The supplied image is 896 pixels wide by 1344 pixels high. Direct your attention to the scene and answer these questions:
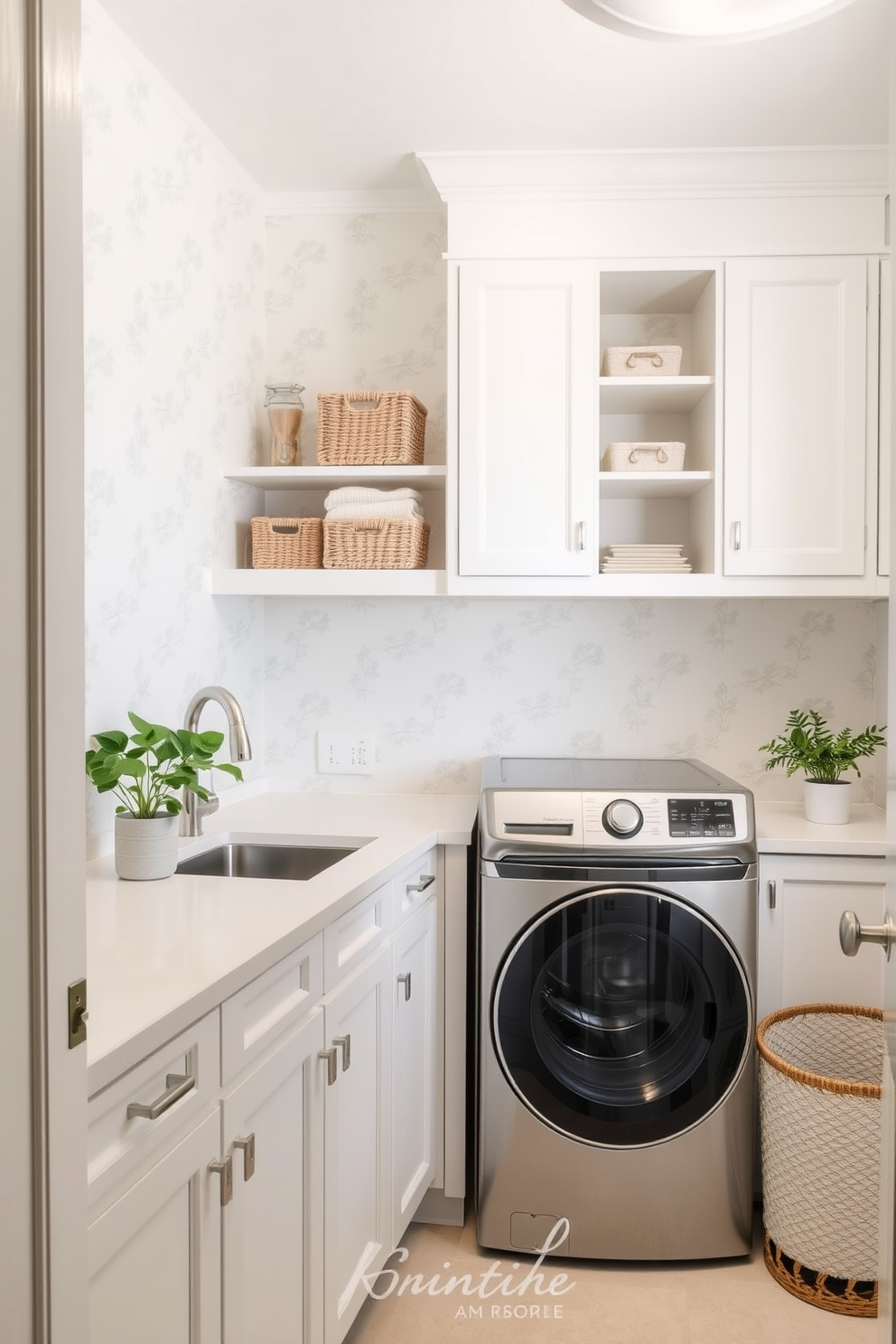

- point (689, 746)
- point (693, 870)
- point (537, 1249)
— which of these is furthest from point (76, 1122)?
point (689, 746)

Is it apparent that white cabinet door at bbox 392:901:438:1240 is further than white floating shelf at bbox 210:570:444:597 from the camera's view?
No

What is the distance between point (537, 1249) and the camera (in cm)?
218

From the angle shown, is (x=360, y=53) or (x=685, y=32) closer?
(x=685, y=32)

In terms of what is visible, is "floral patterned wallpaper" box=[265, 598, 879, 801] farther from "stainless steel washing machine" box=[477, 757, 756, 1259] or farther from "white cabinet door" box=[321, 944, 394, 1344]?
"white cabinet door" box=[321, 944, 394, 1344]

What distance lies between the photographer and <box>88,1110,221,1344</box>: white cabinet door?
3.30 feet

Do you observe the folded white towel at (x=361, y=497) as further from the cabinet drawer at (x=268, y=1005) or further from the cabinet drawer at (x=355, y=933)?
the cabinet drawer at (x=268, y=1005)

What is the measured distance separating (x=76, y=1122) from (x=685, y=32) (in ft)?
5.46

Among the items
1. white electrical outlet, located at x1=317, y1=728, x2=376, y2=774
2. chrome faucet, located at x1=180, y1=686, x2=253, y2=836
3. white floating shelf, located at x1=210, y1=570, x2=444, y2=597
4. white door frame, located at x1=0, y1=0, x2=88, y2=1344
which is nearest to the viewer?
white door frame, located at x1=0, y1=0, x2=88, y2=1344

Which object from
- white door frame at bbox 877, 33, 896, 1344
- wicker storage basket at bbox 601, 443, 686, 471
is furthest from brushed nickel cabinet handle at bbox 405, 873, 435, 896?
white door frame at bbox 877, 33, 896, 1344

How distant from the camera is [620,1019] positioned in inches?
84.6

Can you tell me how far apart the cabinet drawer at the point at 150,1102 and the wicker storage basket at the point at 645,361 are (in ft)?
6.08

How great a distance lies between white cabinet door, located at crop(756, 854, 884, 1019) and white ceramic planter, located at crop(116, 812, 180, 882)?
4.33 ft

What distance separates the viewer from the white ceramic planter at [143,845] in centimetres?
176

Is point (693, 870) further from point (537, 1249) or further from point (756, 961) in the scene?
point (537, 1249)
